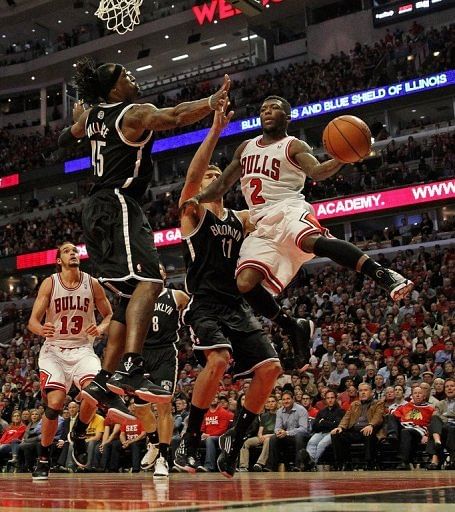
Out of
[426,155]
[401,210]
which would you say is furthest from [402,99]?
[401,210]

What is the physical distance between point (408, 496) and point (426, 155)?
2358 cm

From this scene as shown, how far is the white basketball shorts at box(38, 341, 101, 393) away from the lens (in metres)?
6.92

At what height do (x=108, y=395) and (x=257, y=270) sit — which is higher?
(x=257, y=270)

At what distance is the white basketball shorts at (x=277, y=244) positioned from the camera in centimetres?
540

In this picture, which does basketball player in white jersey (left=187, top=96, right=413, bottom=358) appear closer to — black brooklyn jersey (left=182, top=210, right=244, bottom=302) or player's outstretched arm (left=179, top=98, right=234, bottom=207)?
player's outstretched arm (left=179, top=98, right=234, bottom=207)

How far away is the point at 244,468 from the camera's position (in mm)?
11008

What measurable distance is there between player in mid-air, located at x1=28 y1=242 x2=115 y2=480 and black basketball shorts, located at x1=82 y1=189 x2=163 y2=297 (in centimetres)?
209

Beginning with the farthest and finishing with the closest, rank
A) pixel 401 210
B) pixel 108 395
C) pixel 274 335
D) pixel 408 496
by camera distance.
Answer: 1. pixel 401 210
2. pixel 274 335
3. pixel 108 395
4. pixel 408 496

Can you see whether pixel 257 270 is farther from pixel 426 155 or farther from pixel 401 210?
pixel 426 155

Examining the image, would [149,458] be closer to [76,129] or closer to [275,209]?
[275,209]

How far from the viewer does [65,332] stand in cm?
713

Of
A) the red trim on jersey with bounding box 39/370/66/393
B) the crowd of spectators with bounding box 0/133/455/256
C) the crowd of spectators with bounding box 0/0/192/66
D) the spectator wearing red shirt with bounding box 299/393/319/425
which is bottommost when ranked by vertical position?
the spectator wearing red shirt with bounding box 299/393/319/425

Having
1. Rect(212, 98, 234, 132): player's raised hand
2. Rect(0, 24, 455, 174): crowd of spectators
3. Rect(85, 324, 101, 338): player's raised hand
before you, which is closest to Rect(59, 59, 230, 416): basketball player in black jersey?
Rect(212, 98, 234, 132): player's raised hand

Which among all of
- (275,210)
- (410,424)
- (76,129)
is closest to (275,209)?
(275,210)
